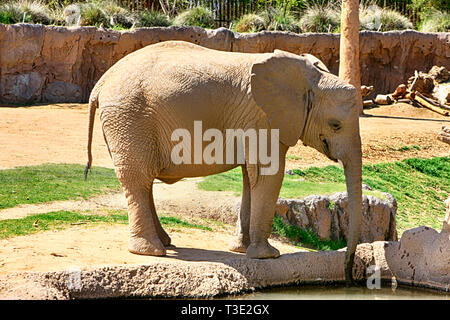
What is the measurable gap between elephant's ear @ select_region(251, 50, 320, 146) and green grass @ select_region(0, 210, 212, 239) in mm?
2955

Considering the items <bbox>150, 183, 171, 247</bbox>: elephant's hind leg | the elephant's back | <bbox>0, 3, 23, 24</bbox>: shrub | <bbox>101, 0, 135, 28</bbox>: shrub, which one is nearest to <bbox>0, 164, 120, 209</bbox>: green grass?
<bbox>150, 183, 171, 247</bbox>: elephant's hind leg

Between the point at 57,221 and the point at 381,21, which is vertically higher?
the point at 381,21

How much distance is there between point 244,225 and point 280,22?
17.1m

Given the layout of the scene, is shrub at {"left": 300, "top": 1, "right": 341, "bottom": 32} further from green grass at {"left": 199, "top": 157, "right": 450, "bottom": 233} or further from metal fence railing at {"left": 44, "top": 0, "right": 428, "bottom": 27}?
green grass at {"left": 199, "top": 157, "right": 450, "bottom": 233}

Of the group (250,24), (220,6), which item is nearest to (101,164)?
(250,24)

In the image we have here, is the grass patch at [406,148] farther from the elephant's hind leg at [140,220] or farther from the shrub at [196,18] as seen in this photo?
the elephant's hind leg at [140,220]

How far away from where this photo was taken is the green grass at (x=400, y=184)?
13484 mm

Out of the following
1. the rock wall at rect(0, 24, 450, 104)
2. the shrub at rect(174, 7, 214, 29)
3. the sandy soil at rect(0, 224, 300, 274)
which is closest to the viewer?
the sandy soil at rect(0, 224, 300, 274)

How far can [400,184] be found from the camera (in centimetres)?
1705

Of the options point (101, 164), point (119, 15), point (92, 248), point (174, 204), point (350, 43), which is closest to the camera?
point (92, 248)

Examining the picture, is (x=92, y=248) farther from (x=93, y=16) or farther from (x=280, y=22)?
(x=280, y=22)

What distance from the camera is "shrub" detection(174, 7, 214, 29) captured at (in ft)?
83.4

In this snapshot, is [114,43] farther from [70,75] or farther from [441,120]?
[441,120]
